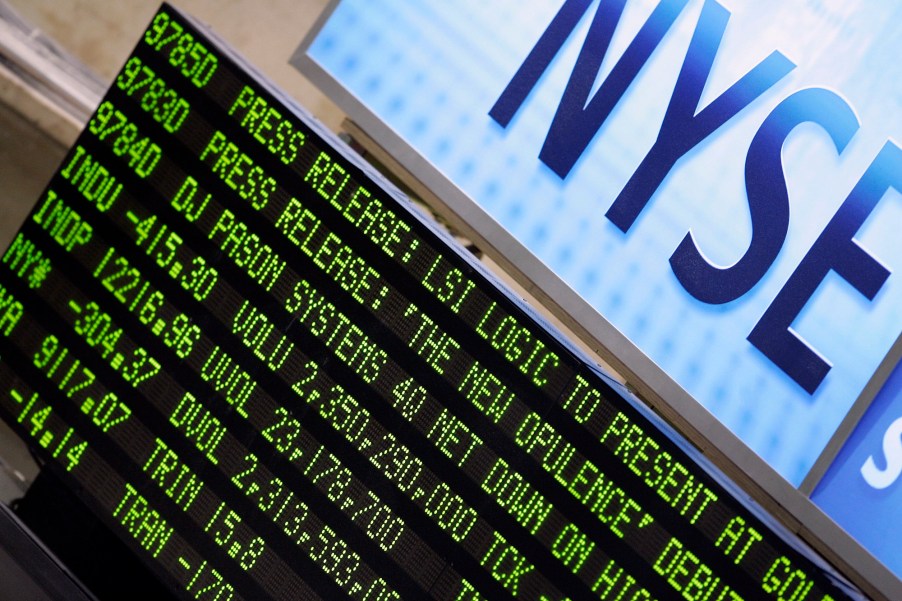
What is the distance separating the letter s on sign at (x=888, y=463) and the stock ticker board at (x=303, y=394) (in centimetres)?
81

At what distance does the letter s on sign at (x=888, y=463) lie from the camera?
17.2 feet

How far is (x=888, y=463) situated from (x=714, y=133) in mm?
1787

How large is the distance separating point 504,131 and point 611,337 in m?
1.17

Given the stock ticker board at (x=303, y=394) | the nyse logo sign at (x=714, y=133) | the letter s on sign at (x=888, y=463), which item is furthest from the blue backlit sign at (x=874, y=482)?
the stock ticker board at (x=303, y=394)

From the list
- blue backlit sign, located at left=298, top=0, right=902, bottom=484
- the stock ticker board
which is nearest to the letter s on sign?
blue backlit sign, located at left=298, top=0, right=902, bottom=484

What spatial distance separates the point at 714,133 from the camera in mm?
5453

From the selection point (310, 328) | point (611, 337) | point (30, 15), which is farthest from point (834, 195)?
point (30, 15)

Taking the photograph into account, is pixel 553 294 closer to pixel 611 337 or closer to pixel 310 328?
pixel 611 337

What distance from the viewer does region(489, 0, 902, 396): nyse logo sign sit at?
5352 millimetres

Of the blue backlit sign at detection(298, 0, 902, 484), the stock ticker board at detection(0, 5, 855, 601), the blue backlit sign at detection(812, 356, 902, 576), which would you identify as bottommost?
the stock ticker board at detection(0, 5, 855, 601)

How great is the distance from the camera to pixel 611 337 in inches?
211

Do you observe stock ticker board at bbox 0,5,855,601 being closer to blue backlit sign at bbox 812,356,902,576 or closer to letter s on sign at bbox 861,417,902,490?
blue backlit sign at bbox 812,356,902,576

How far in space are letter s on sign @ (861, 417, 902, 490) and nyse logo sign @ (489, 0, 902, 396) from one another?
4cm

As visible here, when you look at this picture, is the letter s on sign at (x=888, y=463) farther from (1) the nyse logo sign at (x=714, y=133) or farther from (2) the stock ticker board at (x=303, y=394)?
(2) the stock ticker board at (x=303, y=394)
